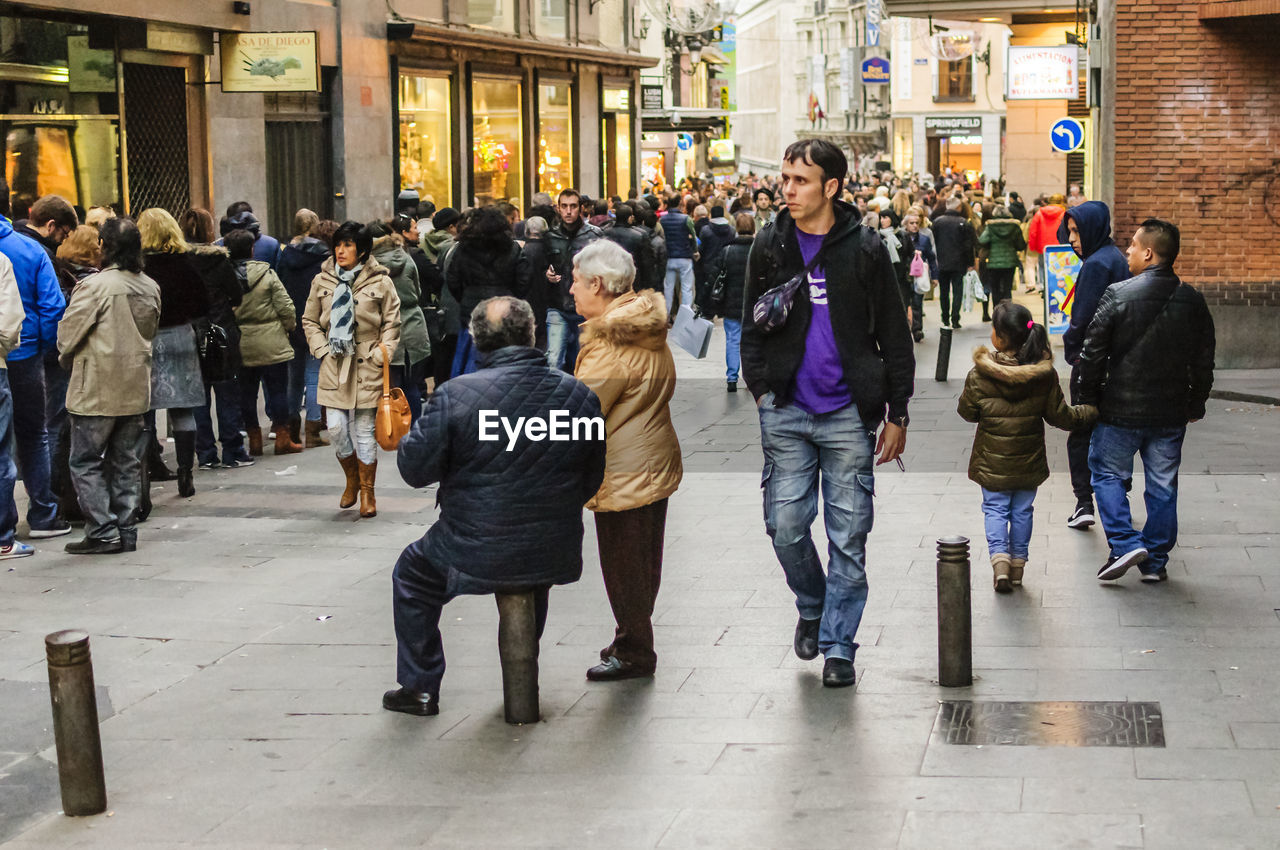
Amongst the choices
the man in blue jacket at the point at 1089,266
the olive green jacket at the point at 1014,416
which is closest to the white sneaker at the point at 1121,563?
the olive green jacket at the point at 1014,416

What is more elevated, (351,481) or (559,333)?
(559,333)

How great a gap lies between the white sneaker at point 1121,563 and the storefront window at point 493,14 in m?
20.4

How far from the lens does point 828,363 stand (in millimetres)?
6367

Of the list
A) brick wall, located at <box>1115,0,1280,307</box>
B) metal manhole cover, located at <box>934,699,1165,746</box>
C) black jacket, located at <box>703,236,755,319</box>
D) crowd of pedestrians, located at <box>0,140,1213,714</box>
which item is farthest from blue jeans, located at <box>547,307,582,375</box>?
metal manhole cover, located at <box>934,699,1165,746</box>

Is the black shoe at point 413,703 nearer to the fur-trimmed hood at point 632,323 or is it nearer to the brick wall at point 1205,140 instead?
the fur-trimmed hood at point 632,323

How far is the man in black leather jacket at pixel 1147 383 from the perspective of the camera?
806 centimetres

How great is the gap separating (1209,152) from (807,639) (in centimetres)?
1201

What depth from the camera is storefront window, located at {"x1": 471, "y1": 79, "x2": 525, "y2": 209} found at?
27531mm

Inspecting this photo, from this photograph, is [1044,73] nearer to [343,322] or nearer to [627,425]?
[343,322]

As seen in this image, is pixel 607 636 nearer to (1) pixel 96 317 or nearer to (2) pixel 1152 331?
(2) pixel 1152 331

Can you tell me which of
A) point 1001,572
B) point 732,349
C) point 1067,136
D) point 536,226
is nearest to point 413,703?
point 1001,572

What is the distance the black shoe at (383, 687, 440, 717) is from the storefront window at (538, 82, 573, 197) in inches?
934

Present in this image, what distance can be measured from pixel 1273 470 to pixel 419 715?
23.5 ft

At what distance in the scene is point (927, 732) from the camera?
19.8ft
